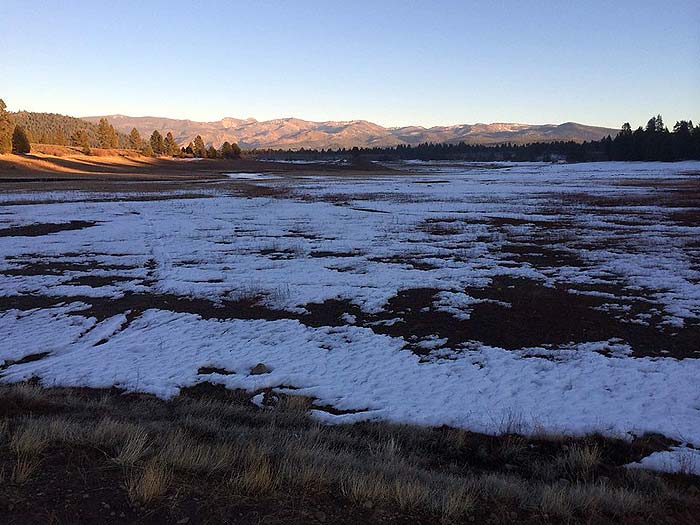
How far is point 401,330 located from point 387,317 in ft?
3.22

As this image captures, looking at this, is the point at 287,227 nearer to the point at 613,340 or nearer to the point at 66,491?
the point at 613,340

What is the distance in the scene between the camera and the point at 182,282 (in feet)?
51.8

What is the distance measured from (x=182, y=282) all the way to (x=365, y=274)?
580 cm

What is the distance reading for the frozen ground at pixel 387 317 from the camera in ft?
27.3

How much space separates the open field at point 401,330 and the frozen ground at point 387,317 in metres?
0.06

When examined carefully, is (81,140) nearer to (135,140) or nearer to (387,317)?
(135,140)

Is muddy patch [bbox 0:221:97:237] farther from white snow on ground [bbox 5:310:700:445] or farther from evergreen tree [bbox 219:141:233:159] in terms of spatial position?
evergreen tree [bbox 219:141:233:159]

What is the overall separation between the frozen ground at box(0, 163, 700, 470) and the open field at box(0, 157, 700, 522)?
0.06 meters

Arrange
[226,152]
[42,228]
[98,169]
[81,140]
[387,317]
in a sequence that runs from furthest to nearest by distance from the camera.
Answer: [226,152] → [81,140] → [98,169] → [42,228] → [387,317]

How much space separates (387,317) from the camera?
12.5 m

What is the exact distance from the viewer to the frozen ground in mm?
8322

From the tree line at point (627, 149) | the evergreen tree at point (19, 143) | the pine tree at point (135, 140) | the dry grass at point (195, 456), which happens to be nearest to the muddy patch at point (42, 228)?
the dry grass at point (195, 456)

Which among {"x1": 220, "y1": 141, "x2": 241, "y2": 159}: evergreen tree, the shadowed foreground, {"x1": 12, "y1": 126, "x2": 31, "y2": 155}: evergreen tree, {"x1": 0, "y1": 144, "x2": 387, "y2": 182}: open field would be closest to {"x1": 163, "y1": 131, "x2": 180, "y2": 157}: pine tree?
{"x1": 220, "y1": 141, "x2": 241, "y2": 159}: evergreen tree

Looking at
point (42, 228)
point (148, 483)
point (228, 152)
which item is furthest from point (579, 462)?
point (228, 152)
